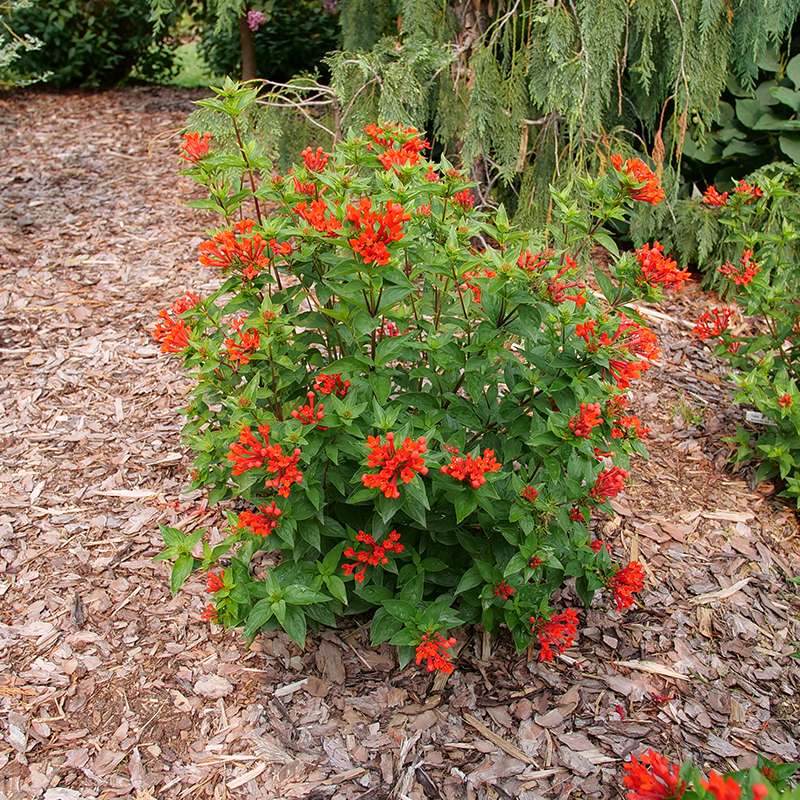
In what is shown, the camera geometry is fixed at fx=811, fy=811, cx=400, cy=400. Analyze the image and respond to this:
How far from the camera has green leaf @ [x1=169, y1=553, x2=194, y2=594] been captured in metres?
1.99

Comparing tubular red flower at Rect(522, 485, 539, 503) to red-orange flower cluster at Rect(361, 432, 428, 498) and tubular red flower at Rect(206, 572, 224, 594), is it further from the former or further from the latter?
tubular red flower at Rect(206, 572, 224, 594)

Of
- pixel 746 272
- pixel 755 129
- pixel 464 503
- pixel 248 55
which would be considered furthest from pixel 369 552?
pixel 248 55

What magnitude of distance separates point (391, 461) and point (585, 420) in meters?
0.45

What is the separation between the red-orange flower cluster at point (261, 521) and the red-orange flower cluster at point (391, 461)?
0.34 metres

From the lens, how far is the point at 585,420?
181 cm

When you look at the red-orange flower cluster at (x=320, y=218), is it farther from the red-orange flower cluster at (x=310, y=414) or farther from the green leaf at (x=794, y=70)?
the green leaf at (x=794, y=70)

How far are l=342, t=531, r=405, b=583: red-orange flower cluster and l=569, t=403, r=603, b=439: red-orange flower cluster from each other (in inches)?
20.0

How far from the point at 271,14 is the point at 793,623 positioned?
589cm

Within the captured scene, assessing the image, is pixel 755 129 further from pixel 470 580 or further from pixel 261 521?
pixel 261 521

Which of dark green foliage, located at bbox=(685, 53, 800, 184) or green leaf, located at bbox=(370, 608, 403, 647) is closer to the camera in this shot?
green leaf, located at bbox=(370, 608, 403, 647)

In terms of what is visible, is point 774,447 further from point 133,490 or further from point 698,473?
point 133,490

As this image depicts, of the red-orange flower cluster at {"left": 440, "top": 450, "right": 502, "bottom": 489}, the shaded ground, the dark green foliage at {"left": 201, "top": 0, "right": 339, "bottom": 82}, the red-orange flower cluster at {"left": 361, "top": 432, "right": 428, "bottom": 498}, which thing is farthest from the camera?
the dark green foliage at {"left": 201, "top": 0, "right": 339, "bottom": 82}

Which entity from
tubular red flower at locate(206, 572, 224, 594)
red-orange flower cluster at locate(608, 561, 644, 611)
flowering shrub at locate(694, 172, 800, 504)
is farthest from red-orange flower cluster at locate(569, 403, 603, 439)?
flowering shrub at locate(694, 172, 800, 504)

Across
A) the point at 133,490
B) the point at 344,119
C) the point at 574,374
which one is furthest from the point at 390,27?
the point at 574,374
